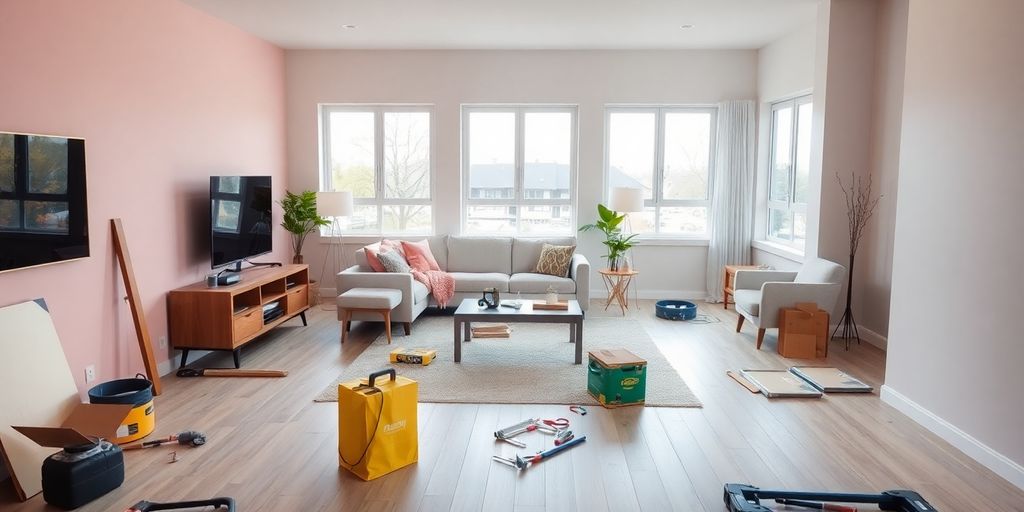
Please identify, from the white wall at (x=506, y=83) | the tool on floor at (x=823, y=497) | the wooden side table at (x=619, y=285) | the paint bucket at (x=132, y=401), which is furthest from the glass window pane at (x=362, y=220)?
the tool on floor at (x=823, y=497)

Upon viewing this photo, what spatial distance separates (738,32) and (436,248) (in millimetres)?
3804

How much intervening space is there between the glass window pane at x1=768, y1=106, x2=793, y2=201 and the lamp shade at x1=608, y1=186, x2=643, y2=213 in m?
1.50

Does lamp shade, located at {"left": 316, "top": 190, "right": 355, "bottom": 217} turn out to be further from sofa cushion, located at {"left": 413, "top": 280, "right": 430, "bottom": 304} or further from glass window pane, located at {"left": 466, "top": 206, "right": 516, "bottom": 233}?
glass window pane, located at {"left": 466, "top": 206, "right": 516, "bottom": 233}

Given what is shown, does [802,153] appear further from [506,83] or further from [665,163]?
[506,83]

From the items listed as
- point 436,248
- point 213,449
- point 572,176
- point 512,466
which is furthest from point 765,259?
point 213,449

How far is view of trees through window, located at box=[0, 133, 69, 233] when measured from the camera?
3.44m

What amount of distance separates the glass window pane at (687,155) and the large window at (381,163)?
2.79 m

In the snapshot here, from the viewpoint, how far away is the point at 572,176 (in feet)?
25.6

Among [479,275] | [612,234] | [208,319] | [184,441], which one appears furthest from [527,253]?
[184,441]

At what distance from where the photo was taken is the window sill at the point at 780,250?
642 cm

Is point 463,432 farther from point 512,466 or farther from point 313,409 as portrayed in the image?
point 313,409

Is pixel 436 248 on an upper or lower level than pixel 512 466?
upper

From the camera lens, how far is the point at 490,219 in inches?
313

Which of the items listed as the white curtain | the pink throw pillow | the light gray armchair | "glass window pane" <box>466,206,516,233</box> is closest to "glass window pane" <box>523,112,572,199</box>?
"glass window pane" <box>466,206,516,233</box>
